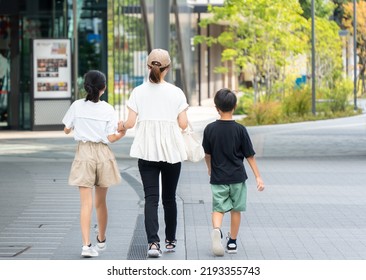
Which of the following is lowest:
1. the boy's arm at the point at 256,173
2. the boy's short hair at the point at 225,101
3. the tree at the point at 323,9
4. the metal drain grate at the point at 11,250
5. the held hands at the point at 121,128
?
the metal drain grate at the point at 11,250

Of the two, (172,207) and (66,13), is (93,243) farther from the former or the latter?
(66,13)

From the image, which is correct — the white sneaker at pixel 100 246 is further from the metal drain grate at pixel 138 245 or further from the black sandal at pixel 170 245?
the black sandal at pixel 170 245

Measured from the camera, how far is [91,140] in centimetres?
1046

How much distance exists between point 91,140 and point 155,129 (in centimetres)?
56

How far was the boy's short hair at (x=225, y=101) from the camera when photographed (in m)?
10.5

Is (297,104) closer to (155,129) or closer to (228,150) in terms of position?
(228,150)

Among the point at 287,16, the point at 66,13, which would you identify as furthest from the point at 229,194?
the point at 287,16

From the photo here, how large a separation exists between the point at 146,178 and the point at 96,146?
0.53 m

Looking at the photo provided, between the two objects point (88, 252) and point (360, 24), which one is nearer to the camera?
point (88, 252)

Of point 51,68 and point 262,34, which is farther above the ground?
point 262,34

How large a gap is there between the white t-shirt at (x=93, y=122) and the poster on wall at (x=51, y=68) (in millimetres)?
23311

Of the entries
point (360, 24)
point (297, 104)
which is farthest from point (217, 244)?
point (360, 24)

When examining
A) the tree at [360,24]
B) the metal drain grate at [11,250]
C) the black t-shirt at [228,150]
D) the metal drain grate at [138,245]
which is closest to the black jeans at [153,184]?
the metal drain grate at [138,245]

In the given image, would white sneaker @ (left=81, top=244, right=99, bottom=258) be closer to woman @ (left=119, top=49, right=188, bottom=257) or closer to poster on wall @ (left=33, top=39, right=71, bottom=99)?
woman @ (left=119, top=49, right=188, bottom=257)
